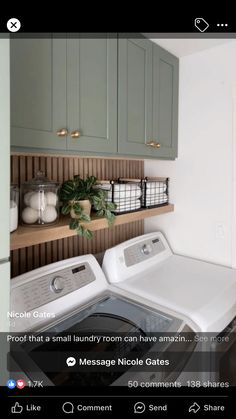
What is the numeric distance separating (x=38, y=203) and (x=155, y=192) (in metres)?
0.78

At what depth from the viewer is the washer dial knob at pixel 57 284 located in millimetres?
1002

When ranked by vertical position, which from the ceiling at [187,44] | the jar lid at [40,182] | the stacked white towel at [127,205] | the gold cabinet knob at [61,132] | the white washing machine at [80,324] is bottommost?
the white washing machine at [80,324]

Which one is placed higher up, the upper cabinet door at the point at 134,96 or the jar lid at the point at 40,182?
the upper cabinet door at the point at 134,96

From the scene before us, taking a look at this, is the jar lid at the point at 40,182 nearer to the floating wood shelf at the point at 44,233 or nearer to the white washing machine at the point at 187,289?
the floating wood shelf at the point at 44,233

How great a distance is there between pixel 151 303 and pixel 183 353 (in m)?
0.26

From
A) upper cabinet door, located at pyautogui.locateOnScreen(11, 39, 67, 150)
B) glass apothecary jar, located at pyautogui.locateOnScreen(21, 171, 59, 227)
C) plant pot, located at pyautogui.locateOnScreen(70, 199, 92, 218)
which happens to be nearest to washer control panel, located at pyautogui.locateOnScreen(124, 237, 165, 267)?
plant pot, located at pyautogui.locateOnScreen(70, 199, 92, 218)

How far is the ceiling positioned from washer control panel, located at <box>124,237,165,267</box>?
1.14m

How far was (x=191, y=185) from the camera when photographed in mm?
1597
